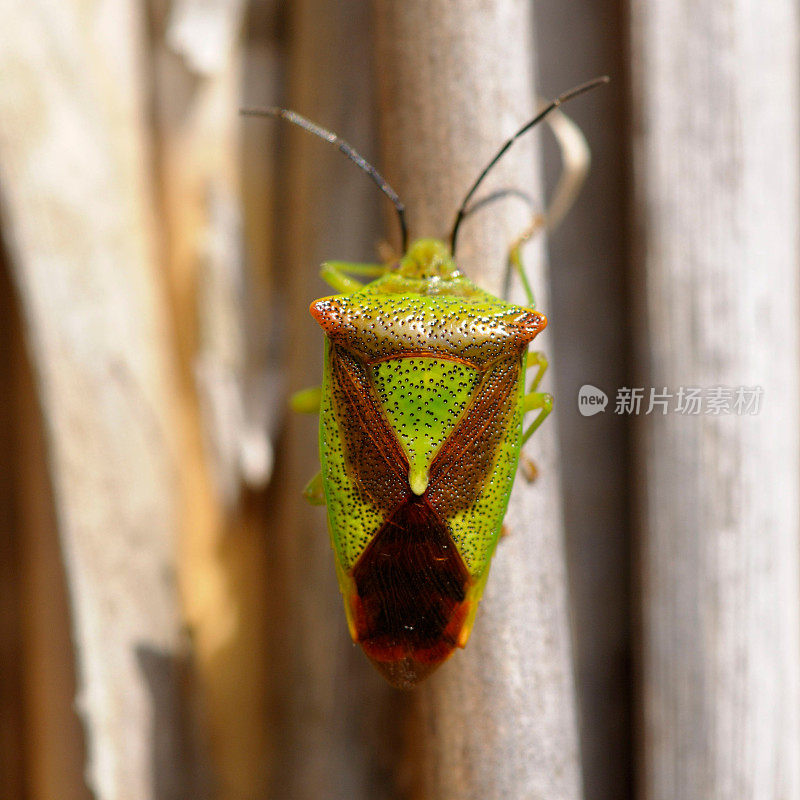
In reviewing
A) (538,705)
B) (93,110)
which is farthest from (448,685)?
(93,110)

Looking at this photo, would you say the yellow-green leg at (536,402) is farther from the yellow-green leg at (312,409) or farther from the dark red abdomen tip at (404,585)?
the yellow-green leg at (312,409)

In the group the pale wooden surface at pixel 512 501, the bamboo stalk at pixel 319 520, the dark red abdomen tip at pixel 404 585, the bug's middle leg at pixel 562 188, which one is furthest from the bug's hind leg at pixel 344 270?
the dark red abdomen tip at pixel 404 585

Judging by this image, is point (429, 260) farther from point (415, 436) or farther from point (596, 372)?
point (596, 372)

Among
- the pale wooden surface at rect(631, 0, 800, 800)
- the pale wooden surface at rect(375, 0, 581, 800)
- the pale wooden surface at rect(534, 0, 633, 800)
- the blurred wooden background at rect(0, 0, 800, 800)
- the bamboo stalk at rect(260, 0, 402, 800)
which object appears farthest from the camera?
the pale wooden surface at rect(534, 0, 633, 800)

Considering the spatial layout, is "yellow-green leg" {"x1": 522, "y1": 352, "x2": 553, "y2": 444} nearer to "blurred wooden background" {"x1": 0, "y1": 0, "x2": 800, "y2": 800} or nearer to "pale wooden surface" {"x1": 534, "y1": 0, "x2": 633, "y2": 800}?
"blurred wooden background" {"x1": 0, "y1": 0, "x2": 800, "y2": 800}

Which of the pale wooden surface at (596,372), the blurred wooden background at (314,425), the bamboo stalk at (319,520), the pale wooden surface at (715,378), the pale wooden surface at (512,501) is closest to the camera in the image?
the pale wooden surface at (512,501)

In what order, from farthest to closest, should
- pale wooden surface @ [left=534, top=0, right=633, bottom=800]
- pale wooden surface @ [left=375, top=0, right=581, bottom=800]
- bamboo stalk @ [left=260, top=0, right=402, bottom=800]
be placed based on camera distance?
1. pale wooden surface @ [left=534, top=0, right=633, bottom=800]
2. bamboo stalk @ [left=260, top=0, right=402, bottom=800]
3. pale wooden surface @ [left=375, top=0, right=581, bottom=800]

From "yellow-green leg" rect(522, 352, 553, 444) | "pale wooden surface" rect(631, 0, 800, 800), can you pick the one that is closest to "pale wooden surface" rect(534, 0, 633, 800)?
"pale wooden surface" rect(631, 0, 800, 800)
